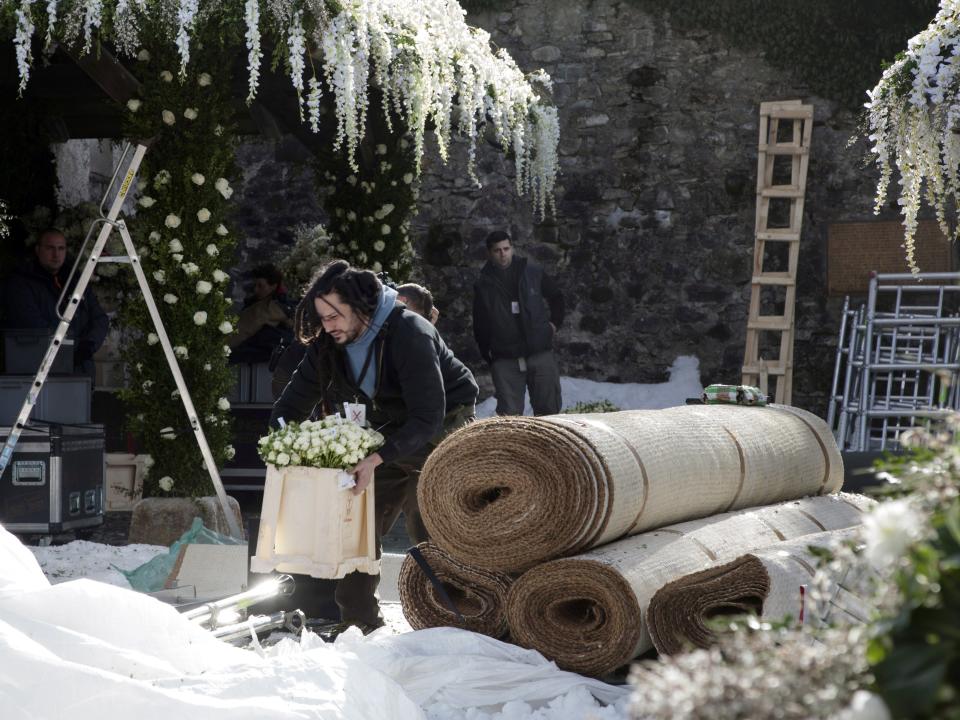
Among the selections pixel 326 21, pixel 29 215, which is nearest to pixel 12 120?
pixel 29 215

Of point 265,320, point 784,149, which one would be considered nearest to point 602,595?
point 265,320

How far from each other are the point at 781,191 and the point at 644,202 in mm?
1296

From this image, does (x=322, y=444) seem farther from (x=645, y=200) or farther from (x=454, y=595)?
(x=645, y=200)

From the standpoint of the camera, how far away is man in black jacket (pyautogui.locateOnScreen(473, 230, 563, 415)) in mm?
8242

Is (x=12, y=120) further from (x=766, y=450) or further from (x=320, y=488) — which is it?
(x=766, y=450)

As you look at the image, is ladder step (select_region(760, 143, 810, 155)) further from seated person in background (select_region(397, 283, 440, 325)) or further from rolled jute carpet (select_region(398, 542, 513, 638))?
rolled jute carpet (select_region(398, 542, 513, 638))

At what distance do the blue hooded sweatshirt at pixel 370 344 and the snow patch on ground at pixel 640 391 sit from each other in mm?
5797

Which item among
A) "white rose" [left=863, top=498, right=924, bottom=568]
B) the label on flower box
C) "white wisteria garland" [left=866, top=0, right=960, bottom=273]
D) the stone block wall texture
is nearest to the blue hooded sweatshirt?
the label on flower box

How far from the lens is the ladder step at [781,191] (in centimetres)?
929

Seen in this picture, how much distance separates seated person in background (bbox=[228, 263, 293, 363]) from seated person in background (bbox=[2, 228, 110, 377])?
94 cm

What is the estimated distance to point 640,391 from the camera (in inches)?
399

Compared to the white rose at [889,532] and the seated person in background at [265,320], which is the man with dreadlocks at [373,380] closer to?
the white rose at [889,532]

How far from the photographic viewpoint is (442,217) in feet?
34.9

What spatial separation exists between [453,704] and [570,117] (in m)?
7.97
